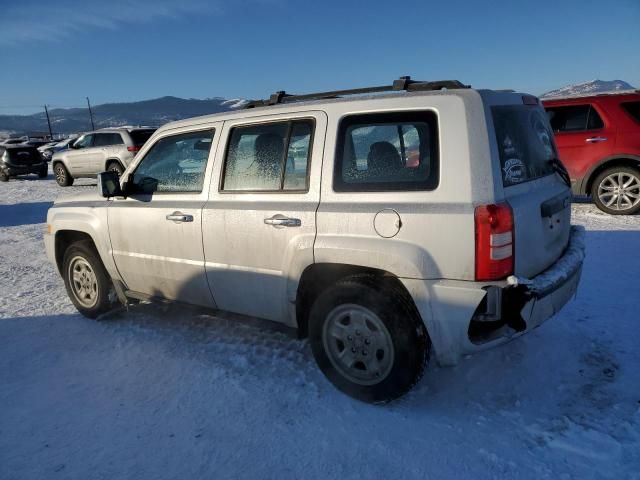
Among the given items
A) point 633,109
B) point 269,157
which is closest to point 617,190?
point 633,109

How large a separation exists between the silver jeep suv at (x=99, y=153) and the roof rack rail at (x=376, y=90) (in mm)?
10813

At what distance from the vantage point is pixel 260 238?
10.2 ft

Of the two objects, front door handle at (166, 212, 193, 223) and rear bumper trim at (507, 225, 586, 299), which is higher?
front door handle at (166, 212, 193, 223)

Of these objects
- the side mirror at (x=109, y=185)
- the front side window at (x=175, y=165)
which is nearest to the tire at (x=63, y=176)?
the side mirror at (x=109, y=185)

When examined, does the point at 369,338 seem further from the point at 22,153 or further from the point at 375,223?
the point at 22,153

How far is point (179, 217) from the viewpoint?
3504 mm

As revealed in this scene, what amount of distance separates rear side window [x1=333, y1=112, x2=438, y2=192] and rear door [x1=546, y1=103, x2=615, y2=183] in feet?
20.3

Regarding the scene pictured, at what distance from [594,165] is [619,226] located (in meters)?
1.25

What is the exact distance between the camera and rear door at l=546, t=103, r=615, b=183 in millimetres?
7422

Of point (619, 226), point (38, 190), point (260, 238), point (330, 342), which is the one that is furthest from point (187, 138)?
point (38, 190)

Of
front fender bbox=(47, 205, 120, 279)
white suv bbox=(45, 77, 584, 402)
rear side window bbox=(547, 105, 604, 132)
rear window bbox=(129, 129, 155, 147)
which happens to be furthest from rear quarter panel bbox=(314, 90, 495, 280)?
rear window bbox=(129, 129, 155, 147)

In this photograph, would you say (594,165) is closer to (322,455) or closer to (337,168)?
(337,168)

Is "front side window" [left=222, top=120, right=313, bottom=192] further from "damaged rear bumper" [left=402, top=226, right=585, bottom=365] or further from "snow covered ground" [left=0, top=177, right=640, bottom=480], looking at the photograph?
"snow covered ground" [left=0, top=177, right=640, bottom=480]

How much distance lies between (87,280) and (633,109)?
324 inches
